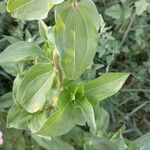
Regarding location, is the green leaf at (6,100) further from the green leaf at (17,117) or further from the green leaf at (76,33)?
the green leaf at (76,33)

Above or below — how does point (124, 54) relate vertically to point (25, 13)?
below

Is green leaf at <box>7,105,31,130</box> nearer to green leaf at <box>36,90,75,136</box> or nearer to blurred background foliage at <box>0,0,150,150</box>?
green leaf at <box>36,90,75,136</box>

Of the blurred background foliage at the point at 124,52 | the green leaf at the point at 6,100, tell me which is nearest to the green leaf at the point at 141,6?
the blurred background foliage at the point at 124,52

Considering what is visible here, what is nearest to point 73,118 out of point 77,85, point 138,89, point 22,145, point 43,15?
point 77,85

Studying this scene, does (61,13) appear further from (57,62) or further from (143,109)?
(143,109)

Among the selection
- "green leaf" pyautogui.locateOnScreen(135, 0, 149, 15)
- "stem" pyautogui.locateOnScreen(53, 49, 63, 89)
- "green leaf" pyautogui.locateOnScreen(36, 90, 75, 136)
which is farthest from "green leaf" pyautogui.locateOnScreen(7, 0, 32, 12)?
"green leaf" pyautogui.locateOnScreen(135, 0, 149, 15)
